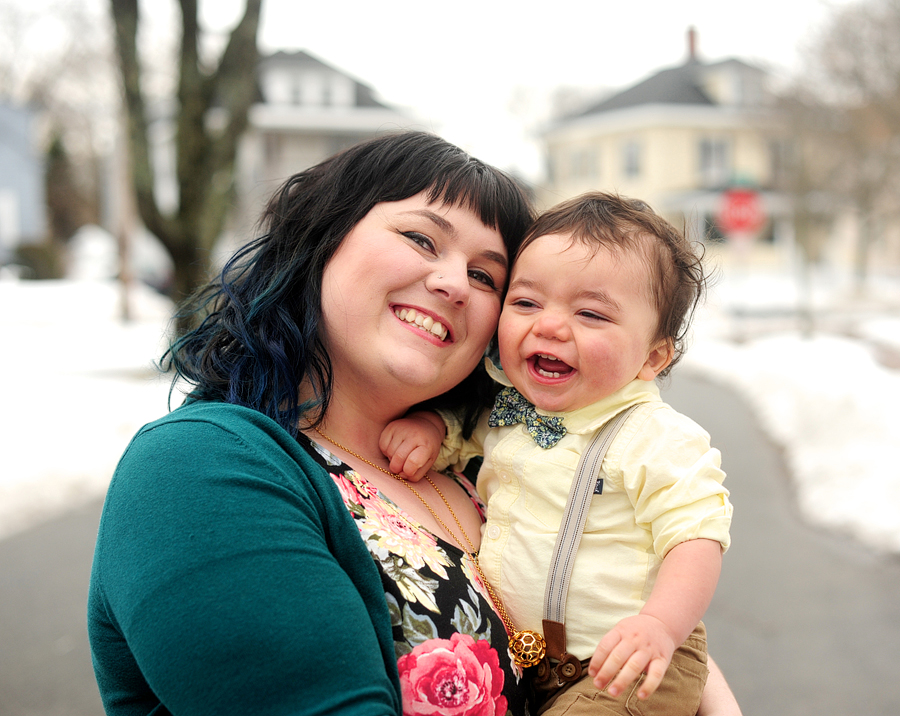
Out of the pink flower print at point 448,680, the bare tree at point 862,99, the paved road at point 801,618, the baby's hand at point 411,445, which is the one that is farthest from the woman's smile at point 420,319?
the bare tree at point 862,99

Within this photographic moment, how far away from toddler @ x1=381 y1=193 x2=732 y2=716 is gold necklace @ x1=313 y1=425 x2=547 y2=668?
0.03m

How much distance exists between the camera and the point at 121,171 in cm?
1797

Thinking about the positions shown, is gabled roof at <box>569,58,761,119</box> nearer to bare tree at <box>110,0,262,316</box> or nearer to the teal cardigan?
bare tree at <box>110,0,262,316</box>

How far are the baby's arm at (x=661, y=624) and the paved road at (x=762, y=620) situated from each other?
2.59 m

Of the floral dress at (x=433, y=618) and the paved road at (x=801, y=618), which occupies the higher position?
the floral dress at (x=433, y=618)

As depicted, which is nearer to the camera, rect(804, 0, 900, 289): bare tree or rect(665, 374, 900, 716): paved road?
rect(665, 374, 900, 716): paved road

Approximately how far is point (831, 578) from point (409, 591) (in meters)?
4.34

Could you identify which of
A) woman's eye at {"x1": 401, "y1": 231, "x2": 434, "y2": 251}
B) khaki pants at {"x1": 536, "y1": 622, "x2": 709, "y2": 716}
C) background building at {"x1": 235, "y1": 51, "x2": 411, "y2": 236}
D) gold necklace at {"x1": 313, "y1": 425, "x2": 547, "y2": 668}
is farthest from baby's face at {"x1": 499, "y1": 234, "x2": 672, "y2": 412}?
background building at {"x1": 235, "y1": 51, "x2": 411, "y2": 236}

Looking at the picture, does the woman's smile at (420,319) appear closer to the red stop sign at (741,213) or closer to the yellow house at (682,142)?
the red stop sign at (741,213)

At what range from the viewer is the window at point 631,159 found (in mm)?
36969

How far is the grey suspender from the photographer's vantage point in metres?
1.67

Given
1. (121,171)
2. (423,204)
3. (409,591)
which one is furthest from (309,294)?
(121,171)

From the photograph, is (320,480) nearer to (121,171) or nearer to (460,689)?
(460,689)

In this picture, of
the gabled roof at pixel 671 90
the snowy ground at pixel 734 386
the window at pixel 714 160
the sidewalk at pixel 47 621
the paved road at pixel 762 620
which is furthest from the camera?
the gabled roof at pixel 671 90
